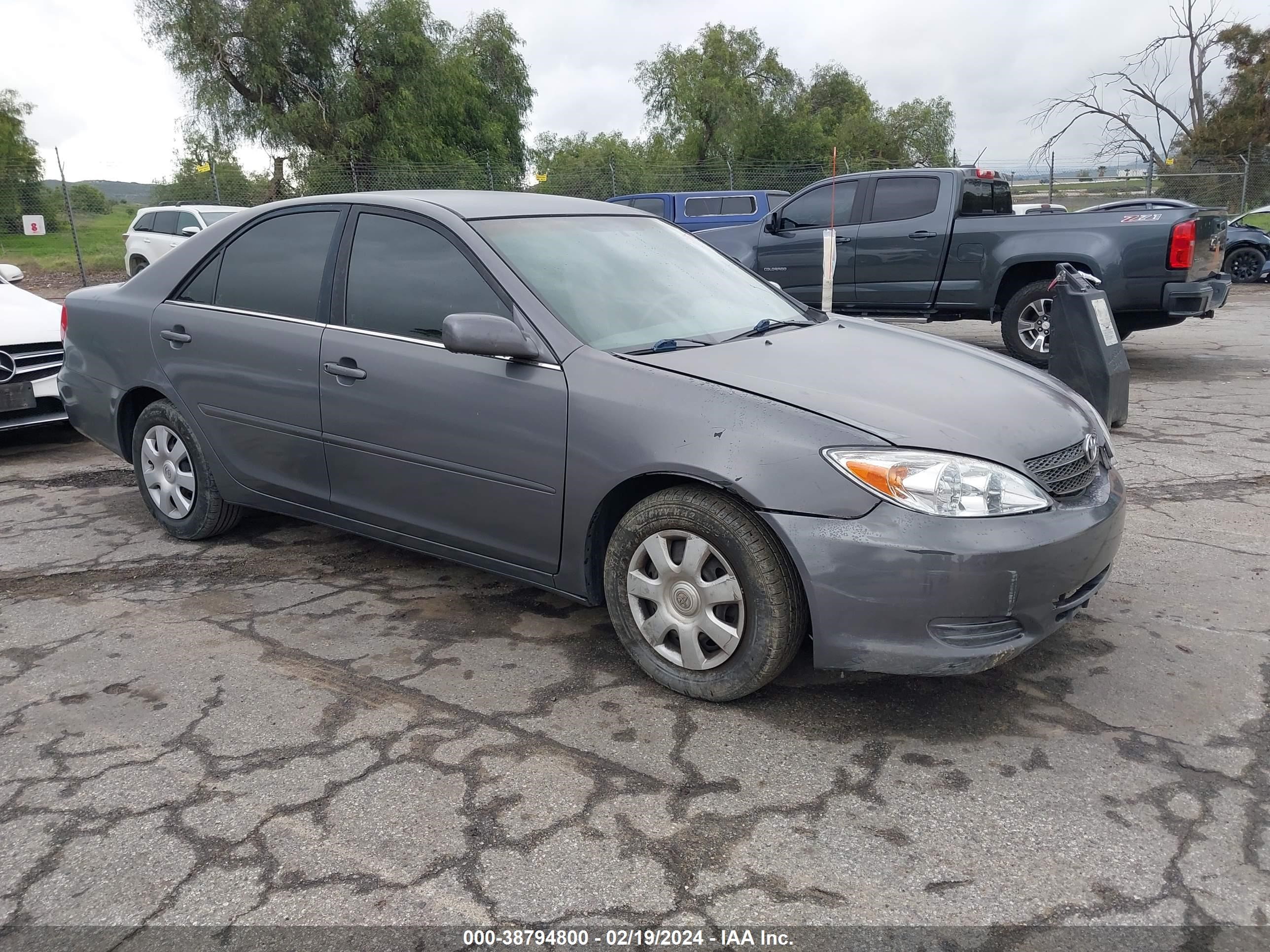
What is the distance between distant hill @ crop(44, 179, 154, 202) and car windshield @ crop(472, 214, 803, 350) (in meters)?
23.6

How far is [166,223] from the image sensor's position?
19.7 metres

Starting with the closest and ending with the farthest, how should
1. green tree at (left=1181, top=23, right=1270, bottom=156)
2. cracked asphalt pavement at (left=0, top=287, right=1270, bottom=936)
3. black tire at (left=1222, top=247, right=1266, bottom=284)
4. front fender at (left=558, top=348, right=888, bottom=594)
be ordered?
cracked asphalt pavement at (left=0, top=287, right=1270, bottom=936) < front fender at (left=558, top=348, right=888, bottom=594) < black tire at (left=1222, top=247, right=1266, bottom=284) < green tree at (left=1181, top=23, right=1270, bottom=156)

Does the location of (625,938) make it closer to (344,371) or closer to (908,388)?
(908,388)

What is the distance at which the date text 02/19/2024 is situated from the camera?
2.18m

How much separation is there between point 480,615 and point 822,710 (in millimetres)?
1440

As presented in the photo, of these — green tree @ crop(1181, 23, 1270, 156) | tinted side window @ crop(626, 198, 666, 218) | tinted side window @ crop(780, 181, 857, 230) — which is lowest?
tinted side window @ crop(780, 181, 857, 230)

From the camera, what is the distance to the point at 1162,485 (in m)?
5.65

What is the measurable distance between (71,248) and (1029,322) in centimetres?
2386

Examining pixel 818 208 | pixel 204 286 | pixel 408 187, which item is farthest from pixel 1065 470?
pixel 408 187

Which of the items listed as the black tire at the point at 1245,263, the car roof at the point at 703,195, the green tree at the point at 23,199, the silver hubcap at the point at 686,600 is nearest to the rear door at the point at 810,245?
the silver hubcap at the point at 686,600

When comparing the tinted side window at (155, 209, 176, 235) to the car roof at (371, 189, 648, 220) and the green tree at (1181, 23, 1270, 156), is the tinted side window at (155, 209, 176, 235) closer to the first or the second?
the car roof at (371, 189, 648, 220)

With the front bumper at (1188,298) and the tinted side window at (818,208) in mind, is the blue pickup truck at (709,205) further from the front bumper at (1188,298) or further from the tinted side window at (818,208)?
the front bumper at (1188,298)

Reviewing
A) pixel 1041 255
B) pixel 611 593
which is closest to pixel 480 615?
pixel 611 593

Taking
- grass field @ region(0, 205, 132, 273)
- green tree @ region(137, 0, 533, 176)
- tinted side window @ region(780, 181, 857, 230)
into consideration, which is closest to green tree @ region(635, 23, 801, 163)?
green tree @ region(137, 0, 533, 176)
